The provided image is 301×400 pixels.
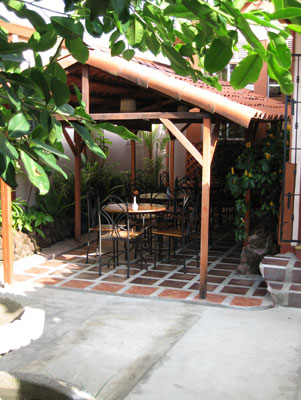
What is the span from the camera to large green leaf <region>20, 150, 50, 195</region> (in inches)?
46.6

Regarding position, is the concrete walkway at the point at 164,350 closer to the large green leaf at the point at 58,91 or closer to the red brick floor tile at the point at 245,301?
the red brick floor tile at the point at 245,301

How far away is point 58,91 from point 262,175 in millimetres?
6010

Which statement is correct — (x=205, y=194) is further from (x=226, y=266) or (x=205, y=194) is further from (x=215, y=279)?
(x=226, y=266)

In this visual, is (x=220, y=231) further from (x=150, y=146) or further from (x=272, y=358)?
(x=272, y=358)

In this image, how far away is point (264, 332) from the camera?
4914 mm

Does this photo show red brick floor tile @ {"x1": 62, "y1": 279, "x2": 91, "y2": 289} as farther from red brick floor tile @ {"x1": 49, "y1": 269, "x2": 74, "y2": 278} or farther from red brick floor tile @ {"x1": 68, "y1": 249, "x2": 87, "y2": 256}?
red brick floor tile @ {"x1": 68, "y1": 249, "x2": 87, "y2": 256}

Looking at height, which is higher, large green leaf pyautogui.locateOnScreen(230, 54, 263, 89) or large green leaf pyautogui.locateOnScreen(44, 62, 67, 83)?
large green leaf pyautogui.locateOnScreen(44, 62, 67, 83)

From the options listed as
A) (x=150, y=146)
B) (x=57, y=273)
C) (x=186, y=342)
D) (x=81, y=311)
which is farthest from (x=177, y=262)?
(x=150, y=146)

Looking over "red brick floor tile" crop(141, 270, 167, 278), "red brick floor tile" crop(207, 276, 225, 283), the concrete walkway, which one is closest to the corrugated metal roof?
the concrete walkway

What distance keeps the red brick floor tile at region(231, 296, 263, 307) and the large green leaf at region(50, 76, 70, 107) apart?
16.1 ft

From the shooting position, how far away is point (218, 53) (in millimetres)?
1296

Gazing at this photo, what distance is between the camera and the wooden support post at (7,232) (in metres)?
6.31

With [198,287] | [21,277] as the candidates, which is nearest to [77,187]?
[21,277]

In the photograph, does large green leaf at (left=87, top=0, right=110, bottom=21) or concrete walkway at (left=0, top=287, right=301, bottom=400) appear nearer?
large green leaf at (left=87, top=0, right=110, bottom=21)
